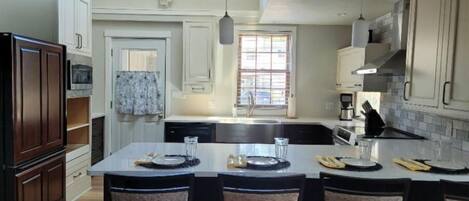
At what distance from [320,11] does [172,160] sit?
116 inches

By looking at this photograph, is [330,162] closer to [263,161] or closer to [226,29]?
[263,161]

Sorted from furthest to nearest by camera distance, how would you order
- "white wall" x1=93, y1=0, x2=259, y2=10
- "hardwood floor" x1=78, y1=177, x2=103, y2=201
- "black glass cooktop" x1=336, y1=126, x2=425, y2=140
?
"white wall" x1=93, y1=0, x2=259, y2=10, "hardwood floor" x1=78, y1=177, x2=103, y2=201, "black glass cooktop" x1=336, y1=126, x2=425, y2=140

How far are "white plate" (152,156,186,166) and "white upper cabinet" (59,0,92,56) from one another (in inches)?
84.2

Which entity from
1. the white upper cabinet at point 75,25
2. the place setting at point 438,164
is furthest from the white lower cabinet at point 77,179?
the place setting at point 438,164

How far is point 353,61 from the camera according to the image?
478 centimetres

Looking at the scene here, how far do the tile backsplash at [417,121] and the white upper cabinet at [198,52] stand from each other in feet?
7.78

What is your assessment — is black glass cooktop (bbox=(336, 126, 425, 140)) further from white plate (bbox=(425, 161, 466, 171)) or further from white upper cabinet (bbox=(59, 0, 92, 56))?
white upper cabinet (bbox=(59, 0, 92, 56))

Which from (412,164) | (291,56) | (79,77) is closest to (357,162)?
(412,164)

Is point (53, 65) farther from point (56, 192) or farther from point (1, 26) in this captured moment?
point (56, 192)

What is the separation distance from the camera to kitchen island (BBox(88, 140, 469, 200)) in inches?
80.4

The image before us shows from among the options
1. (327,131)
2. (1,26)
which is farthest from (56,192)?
(327,131)

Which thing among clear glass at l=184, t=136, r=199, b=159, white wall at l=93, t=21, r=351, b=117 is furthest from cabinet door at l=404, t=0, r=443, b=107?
white wall at l=93, t=21, r=351, b=117

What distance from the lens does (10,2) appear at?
3.68 m

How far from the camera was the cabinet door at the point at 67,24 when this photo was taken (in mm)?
3721
